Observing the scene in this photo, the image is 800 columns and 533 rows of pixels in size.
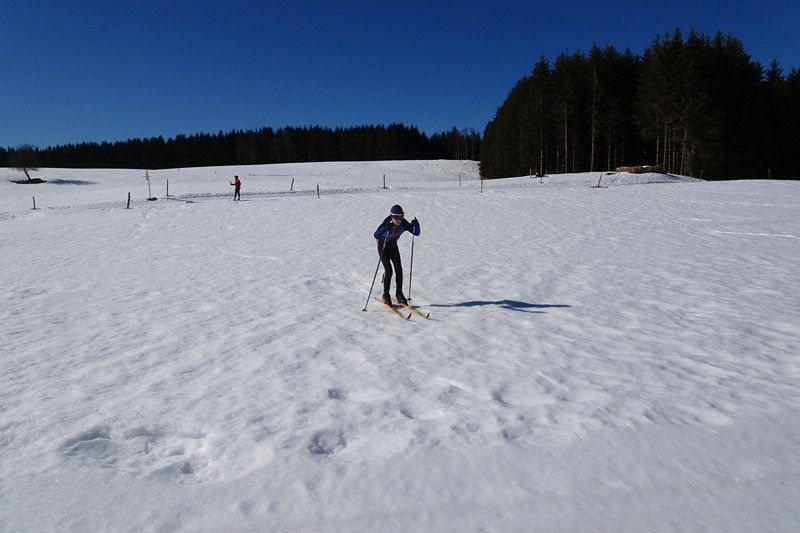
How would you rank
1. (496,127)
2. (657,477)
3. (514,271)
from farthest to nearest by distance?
(496,127), (514,271), (657,477)

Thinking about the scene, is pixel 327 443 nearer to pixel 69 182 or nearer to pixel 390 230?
pixel 390 230

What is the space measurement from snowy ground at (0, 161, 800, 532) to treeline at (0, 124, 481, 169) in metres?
113

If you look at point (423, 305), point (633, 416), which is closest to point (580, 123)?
point (423, 305)

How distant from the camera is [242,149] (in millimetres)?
128250

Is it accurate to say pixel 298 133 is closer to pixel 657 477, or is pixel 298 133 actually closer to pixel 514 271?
pixel 514 271

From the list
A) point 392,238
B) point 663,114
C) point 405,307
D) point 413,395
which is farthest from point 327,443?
point 663,114

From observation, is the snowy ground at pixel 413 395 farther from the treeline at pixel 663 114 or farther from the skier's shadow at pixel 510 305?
the treeline at pixel 663 114

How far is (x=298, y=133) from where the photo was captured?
126812 millimetres

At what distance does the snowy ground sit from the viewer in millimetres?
3256

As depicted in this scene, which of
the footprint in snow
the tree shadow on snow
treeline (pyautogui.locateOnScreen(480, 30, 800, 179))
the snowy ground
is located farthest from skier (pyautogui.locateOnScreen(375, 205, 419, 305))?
the tree shadow on snow

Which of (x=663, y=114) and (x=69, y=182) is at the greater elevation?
(x=663, y=114)

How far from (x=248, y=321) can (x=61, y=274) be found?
8930mm

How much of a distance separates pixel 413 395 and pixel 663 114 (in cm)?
5037

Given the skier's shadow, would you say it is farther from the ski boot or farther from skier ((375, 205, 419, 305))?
skier ((375, 205, 419, 305))
